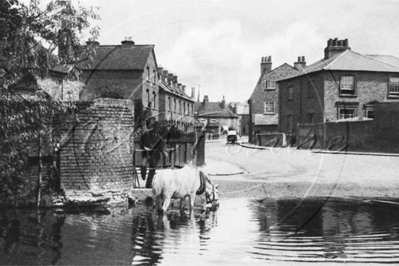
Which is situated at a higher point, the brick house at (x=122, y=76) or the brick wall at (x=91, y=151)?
the brick house at (x=122, y=76)

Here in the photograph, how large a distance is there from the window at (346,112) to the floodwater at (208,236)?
29242 millimetres

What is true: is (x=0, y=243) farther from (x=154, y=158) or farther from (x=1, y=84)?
(x=154, y=158)

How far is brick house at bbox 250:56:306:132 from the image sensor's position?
171ft

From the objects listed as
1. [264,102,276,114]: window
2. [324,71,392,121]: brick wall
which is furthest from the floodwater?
[264,102,276,114]: window

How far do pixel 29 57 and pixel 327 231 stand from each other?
6.52 metres

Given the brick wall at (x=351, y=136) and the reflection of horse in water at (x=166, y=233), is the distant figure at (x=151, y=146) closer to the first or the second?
the reflection of horse in water at (x=166, y=233)

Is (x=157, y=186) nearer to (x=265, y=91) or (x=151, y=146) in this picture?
(x=151, y=146)

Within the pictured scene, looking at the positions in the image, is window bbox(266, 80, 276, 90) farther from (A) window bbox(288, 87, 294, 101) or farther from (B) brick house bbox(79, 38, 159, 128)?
(B) brick house bbox(79, 38, 159, 128)

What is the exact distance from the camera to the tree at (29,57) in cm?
794

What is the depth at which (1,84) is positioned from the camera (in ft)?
26.1

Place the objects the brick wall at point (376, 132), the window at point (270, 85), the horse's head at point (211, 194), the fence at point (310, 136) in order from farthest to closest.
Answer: the window at point (270, 85), the fence at point (310, 136), the brick wall at point (376, 132), the horse's head at point (211, 194)

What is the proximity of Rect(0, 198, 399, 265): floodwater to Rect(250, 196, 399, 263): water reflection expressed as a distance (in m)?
0.01

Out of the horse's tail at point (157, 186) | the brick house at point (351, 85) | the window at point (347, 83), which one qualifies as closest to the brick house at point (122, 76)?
the horse's tail at point (157, 186)

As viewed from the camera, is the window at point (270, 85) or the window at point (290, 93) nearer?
the window at point (290, 93)
